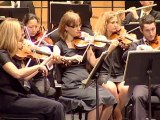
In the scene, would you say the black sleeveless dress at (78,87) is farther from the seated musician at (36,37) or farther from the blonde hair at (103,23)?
the blonde hair at (103,23)

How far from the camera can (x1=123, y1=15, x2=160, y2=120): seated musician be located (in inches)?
145

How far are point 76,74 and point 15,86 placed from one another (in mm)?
752

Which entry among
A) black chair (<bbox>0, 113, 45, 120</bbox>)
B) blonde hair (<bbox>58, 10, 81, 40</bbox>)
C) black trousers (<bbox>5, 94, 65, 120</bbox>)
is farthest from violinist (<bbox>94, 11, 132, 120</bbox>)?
black chair (<bbox>0, 113, 45, 120</bbox>)

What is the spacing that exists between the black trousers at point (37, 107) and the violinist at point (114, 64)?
0.80 metres

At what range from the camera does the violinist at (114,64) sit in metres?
4.08

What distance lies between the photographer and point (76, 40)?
3932mm

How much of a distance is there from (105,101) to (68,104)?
332 mm

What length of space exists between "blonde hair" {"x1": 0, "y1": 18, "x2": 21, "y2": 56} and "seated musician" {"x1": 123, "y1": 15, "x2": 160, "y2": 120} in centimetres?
114

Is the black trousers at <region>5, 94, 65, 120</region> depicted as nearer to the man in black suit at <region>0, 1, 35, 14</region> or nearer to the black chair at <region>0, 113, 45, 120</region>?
the black chair at <region>0, 113, 45, 120</region>

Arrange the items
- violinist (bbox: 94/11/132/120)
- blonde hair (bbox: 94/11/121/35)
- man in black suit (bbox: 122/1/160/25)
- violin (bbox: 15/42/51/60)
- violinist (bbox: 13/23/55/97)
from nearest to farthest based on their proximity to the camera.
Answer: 1. violinist (bbox: 13/23/55/97)
2. violin (bbox: 15/42/51/60)
3. violinist (bbox: 94/11/132/120)
4. blonde hair (bbox: 94/11/121/35)
5. man in black suit (bbox: 122/1/160/25)

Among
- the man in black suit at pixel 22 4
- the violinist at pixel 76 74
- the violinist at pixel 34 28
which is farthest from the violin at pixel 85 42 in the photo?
the man in black suit at pixel 22 4

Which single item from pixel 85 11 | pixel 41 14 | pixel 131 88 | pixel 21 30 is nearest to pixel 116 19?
pixel 85 11

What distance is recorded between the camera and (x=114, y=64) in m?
4.27

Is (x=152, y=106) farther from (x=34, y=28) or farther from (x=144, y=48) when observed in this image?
(x=34, y=28)
